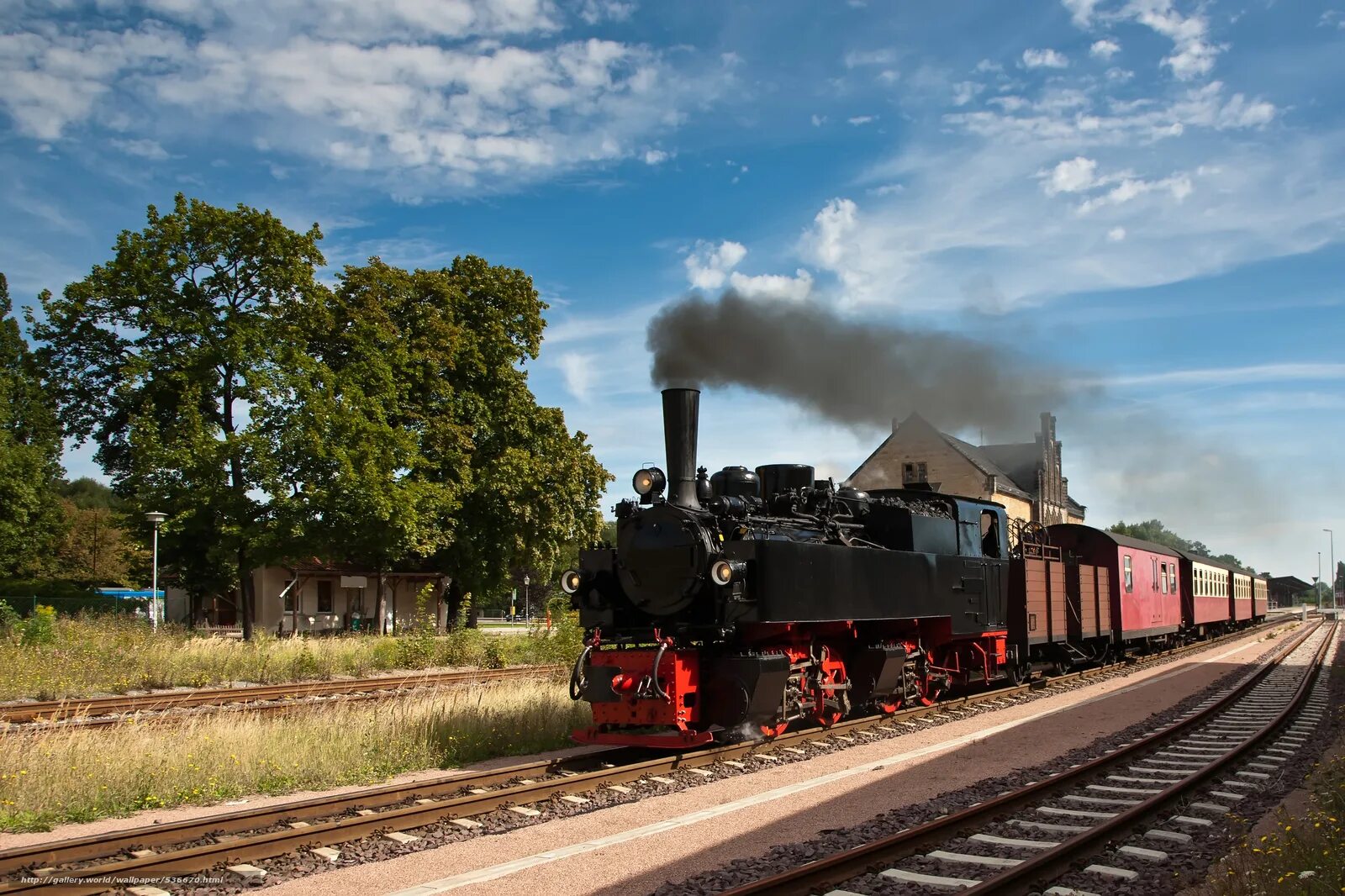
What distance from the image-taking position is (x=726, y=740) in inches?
412

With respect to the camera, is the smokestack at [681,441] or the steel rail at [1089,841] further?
the smokestack at [681,441]

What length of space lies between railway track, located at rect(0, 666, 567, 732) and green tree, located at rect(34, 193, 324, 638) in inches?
286

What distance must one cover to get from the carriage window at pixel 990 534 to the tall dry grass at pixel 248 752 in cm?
715

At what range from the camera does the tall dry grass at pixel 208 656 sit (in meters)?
16.0

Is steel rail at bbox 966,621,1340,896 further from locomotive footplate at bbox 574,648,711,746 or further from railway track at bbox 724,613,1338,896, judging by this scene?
locomotive footplate at bbox 574,648,711,746

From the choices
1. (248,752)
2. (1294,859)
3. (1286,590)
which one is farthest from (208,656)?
(1286,590)

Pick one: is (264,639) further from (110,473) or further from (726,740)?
(726,740)

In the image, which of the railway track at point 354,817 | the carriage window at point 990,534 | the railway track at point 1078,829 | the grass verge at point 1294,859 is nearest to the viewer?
the grass verge at point 1294,859

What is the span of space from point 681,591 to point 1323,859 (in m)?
5.97

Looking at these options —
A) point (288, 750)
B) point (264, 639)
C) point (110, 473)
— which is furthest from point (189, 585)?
point (288, 750)

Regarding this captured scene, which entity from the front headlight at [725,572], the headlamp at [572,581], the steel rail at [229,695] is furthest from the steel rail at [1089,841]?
the steel rail at [229,695]

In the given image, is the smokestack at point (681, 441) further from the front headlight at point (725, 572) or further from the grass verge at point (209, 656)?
the grass verge at point (209, 656)

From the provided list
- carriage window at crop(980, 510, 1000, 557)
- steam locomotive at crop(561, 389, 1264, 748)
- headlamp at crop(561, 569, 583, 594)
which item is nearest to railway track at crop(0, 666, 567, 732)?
headlamp at crop(561, 569, 583, 594)

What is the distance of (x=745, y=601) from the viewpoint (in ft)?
33.0
